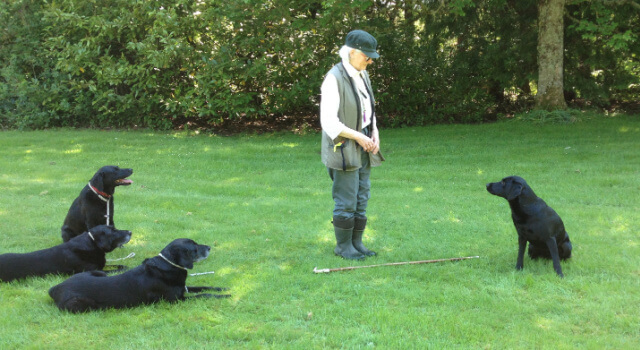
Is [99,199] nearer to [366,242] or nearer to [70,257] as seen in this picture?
[70,257]

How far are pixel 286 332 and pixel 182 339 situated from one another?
701 millimetres

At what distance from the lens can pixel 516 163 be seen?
9375 millimetres

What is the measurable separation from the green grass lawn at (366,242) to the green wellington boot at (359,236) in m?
0.15

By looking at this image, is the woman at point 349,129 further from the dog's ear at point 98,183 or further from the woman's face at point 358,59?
the dog's ear at point 98,183

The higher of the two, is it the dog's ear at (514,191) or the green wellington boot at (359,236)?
the dog's ear at (514,191)

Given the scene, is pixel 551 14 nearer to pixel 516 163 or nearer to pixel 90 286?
pixel 516 163

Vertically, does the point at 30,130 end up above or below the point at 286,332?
above

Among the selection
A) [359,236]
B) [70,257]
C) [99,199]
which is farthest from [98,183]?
[359,236]

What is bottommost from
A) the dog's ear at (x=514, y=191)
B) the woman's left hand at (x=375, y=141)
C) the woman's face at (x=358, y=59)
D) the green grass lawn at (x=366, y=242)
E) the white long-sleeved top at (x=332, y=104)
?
the green grass lawn at (x=366, y=242)

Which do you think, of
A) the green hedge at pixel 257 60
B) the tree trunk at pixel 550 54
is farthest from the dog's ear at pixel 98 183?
the tree trunk at pixel 550 54

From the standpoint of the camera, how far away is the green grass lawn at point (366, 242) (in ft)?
11.8

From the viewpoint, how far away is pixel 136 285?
4.03 m

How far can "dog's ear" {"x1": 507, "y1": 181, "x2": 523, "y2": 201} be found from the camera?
14.7 feet

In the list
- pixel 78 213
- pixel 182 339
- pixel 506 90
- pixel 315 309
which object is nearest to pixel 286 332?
pixel 315 309
